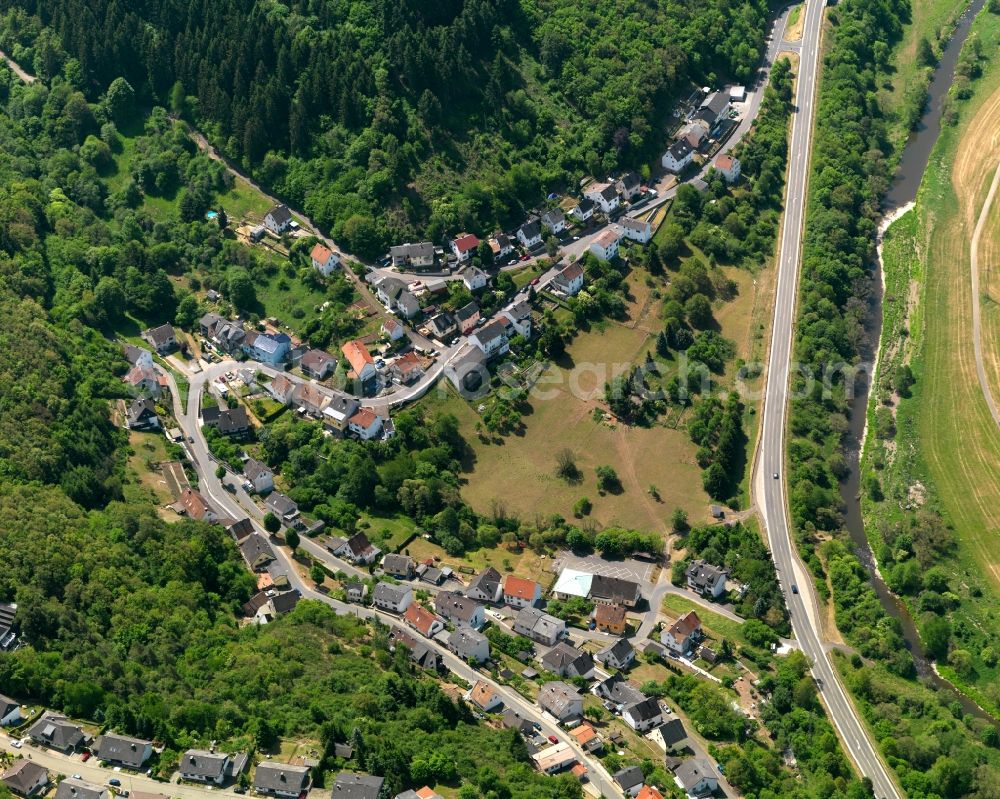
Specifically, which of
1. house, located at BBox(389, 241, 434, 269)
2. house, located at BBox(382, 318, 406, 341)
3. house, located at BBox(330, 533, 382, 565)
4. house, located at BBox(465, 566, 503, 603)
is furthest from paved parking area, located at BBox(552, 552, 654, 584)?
house, located at BBox(389, 241, 434, 269)

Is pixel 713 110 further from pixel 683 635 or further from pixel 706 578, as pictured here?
pixel 683 635

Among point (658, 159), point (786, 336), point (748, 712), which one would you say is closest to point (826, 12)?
point (658, 159)

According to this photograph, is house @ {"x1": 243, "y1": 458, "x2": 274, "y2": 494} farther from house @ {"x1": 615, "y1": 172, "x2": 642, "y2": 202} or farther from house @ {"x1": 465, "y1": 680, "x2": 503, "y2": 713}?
house @ {"x1": 615, "y1": 172, "x2": 642, "y2": 202}

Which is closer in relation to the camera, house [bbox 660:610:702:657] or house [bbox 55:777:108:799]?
house [bbox 55:777:108:799]

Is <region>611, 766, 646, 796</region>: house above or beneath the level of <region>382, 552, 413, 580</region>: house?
above

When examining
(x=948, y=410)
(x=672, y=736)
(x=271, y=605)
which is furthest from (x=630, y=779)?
(x=948, y=410)

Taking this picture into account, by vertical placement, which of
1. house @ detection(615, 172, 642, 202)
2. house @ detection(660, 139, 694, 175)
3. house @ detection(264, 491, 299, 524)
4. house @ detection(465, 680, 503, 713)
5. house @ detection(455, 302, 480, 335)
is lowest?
house @ detection(264, 491, 299, 524)

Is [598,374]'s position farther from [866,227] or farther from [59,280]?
[59,280]
